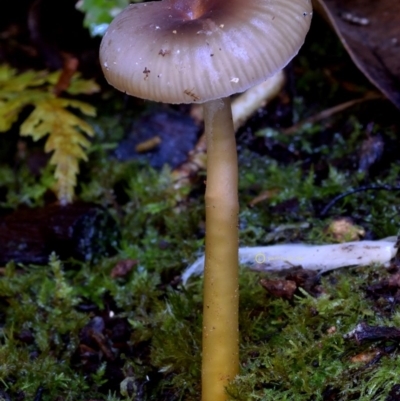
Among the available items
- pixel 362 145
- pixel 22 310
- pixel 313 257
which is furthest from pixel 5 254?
pixel 362 145

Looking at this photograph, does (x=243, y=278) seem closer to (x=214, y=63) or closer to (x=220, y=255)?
(x=220, y=255)

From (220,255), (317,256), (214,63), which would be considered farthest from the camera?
(317,256)

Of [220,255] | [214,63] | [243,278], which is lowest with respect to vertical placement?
[243,278]

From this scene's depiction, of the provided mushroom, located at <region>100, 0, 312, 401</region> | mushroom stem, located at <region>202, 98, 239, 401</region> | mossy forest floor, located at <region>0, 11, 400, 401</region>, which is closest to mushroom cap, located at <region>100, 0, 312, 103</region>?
mushroom, located at <region>100, 0, 312, 401</region>

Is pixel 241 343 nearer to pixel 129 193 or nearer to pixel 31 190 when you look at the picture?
pixel 129 193

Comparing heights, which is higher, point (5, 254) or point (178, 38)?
point (178, 38)

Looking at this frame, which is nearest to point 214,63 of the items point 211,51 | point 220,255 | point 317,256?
point 211,51
